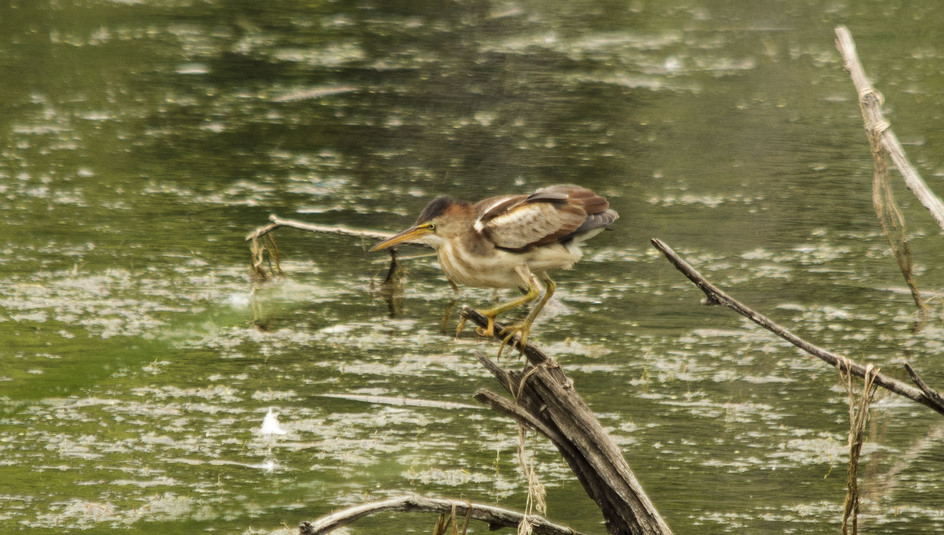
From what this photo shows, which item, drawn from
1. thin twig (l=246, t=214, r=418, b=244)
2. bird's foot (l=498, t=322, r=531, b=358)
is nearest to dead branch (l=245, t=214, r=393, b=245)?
thin twig (l=246, t=214, r=418, b=244)

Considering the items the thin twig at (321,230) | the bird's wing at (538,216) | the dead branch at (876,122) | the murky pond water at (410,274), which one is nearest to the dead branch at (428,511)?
the bird's wing at (538,216)

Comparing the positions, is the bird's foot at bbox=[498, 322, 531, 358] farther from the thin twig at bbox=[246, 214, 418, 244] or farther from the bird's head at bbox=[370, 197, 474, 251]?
the thin twig at bbox=[246, 214, 418, 244]

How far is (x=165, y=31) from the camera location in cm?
1495

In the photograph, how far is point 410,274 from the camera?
26.8ft

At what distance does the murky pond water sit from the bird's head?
1371 millimetres

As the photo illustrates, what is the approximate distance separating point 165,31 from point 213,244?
7.06m

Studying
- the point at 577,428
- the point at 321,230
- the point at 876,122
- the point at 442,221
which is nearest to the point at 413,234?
the point at 442,221

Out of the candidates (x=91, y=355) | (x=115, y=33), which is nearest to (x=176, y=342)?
(x=91, y=355)

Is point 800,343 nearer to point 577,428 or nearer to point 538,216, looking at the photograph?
point 577,428

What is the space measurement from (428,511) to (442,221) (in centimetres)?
88

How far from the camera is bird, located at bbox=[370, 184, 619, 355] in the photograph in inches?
162

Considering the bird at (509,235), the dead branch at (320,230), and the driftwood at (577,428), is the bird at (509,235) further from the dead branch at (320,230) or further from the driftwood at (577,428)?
the dead branch at (320,230)

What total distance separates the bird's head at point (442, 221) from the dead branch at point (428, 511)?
789mm

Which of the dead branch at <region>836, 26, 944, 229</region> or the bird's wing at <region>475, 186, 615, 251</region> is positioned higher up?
the dead branch at <region>836, 26, 944, 229</region>
